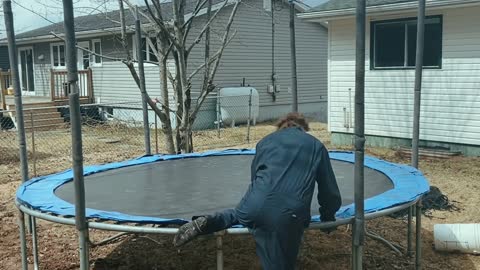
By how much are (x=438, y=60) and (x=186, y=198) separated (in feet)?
19.5

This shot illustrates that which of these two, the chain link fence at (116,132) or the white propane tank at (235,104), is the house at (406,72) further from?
the white propane tank at (235,104)

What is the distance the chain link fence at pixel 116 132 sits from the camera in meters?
9.05

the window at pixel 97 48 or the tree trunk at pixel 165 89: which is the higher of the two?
the window at pixel 97 48

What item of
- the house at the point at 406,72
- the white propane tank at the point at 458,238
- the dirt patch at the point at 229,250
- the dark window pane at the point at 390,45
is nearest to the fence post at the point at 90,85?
the house at the point at 406,72

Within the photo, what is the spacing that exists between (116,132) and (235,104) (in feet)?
10.6

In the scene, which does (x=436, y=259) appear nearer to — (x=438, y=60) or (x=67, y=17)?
(x=67, y=17)

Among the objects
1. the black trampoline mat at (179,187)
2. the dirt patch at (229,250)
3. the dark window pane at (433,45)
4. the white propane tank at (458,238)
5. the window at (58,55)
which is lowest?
the dirt patch at (229,250)

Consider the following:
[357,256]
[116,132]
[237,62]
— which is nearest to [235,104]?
[237,62]

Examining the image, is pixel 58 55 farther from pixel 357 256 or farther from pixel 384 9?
pixel 357 256

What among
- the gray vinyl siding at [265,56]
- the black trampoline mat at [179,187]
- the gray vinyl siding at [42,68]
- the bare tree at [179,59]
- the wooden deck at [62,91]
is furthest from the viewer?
the gray vinyl siding at [42,68]

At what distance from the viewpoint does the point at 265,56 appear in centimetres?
1534

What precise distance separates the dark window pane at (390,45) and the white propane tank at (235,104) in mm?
4661

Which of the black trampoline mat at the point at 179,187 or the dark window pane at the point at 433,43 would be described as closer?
the black trampoline mat at the point at 179,187

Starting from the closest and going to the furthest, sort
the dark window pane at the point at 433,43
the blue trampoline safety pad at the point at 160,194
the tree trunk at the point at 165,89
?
the blue trampoline safety pad at the point at 160,194
the tree trunk at the point at 165,89
the dark window pane at the point at 433,43
